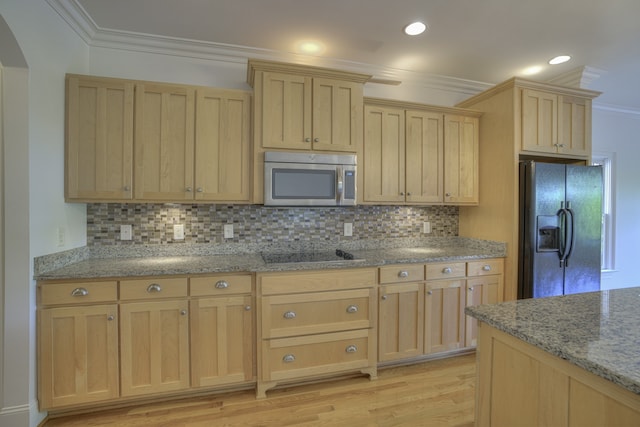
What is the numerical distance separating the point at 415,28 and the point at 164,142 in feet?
6.96

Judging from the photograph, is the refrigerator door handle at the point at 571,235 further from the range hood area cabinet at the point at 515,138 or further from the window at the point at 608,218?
the window at the point at 608,218

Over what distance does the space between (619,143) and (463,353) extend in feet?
12.1

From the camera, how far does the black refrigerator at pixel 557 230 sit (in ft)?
8.11

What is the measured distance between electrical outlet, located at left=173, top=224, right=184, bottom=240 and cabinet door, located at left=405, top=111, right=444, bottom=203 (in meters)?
2.06

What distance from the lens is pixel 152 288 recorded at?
189 centimetres

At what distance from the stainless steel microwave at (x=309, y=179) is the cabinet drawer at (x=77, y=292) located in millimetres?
1166

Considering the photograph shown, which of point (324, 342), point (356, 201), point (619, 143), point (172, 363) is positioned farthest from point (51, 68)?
point (619, 143)

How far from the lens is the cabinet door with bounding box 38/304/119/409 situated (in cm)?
176

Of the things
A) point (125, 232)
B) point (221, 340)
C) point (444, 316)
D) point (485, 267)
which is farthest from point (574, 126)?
point (125, 232)

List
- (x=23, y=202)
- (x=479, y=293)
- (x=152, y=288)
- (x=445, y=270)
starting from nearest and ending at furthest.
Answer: (x=23, y=202) < (x=152, y=288) < (x=445, y=270) < (x=479, y=293)

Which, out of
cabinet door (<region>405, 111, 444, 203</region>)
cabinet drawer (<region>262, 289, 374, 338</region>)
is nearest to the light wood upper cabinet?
cabinet door (<region>405, 111, 444, 203</region>)

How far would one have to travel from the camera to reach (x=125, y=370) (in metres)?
1.87

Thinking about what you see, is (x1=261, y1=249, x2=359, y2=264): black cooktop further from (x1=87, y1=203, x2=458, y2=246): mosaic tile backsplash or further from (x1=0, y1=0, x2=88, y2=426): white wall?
(x1=0, y1=0, x2=88, y2=426): white wall

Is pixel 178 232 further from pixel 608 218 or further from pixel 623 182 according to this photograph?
pixel 623 182
